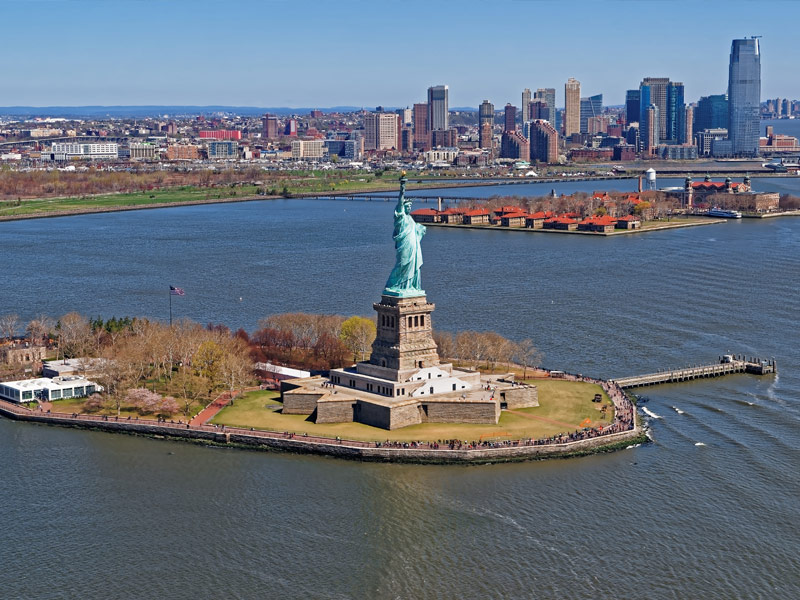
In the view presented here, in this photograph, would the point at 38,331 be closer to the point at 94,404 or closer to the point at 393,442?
the point at 94,404

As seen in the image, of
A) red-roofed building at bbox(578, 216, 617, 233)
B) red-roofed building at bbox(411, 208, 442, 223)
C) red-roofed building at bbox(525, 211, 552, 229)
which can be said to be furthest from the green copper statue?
red-roofed building at bbox(411, 208, 442, 223)

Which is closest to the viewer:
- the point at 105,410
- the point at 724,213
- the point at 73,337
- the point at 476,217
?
the point at 105,410

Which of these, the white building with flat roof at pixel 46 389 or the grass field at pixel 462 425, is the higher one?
the white building with flat roof at pixel 46 389

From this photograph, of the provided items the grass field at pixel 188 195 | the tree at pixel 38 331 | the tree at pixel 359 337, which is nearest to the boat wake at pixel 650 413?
the tree at pixel 359 337

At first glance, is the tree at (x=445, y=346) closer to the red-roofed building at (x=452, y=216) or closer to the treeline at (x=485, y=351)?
the treeline at (x=485, y=351)

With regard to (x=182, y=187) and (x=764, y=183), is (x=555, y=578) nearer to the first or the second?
(x=182, y=187)

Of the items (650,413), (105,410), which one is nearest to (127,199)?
(105,410)

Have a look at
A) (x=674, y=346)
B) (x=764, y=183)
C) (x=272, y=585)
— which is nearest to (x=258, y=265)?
(x=674, y=346)
